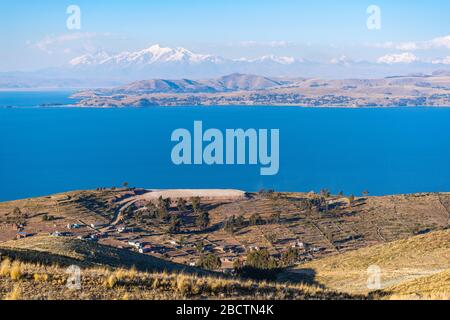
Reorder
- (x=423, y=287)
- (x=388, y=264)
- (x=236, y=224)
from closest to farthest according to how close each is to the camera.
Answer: (x=423, y=287), (x=388, y=264), (x=236, y=224)

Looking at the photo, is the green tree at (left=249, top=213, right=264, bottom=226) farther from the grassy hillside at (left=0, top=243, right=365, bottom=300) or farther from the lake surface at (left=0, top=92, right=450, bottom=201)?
the grassy hillside at (left=0, top=243, right=365, bottom=300)

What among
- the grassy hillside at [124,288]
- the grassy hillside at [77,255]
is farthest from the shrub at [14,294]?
the grassy hillside at [77,255]

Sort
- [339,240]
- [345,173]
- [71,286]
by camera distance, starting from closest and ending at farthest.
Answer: [71,286] → [339,240] → [345,173]

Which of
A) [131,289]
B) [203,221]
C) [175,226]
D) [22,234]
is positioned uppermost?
[131,289]

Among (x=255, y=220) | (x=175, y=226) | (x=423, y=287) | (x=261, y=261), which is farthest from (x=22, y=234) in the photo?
(x=423, y=287)

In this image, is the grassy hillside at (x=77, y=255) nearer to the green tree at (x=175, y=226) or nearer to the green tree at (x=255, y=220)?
the green tree at (x=175, y=226)

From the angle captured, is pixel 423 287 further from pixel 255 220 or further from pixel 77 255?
pixel 255 220
